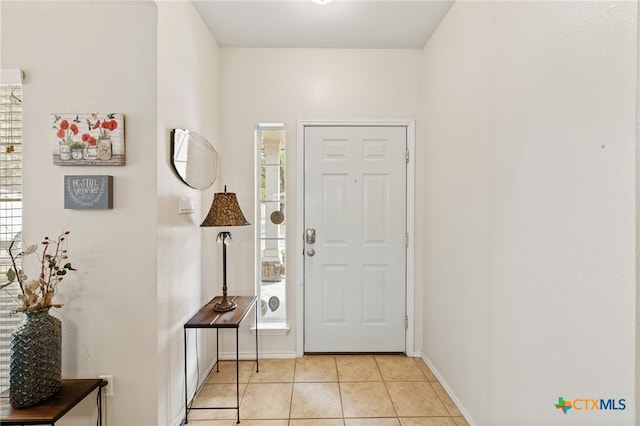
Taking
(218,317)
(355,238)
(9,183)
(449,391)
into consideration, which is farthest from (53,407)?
(449,391)

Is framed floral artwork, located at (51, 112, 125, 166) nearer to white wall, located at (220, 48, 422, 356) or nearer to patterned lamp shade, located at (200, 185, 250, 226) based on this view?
patterned lamp shade, located at (200, 185, 250, 226)

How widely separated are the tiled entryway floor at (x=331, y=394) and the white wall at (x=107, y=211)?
66 centimetres

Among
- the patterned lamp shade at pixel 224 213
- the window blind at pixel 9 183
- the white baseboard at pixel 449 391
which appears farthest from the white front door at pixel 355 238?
the window blind at pixel 9 183

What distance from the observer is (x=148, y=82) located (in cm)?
168

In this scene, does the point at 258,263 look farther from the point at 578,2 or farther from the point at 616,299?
the point at 578,2

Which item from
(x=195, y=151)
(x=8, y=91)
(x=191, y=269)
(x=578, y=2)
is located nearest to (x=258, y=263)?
(x=191, y=269)

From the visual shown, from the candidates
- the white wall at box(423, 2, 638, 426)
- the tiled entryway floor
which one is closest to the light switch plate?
the tiled entryway floor

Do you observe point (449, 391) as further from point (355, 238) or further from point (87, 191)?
point (87, 191)

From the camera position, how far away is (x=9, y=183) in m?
1.68

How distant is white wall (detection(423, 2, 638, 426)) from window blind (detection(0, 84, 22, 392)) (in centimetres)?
254

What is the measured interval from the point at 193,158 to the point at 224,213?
1.51 ft

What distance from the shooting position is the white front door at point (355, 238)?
2.79m

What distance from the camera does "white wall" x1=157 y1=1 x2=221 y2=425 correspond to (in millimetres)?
1748

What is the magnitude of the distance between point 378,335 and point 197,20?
9.58 ft
